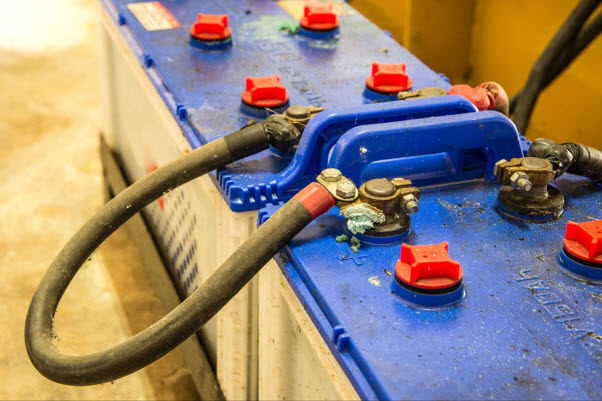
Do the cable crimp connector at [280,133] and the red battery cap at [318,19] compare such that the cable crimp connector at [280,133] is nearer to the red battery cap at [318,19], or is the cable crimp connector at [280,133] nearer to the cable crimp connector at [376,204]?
the cable crimp connector at [376,204]

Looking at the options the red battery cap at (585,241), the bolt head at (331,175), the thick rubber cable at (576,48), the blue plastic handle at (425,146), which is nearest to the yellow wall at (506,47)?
the thick rubber cable at (576,48)

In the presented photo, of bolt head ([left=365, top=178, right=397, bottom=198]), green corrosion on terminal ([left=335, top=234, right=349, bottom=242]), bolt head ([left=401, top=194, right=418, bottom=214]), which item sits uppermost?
bolt head ([left=365, top=178, right=397, bottom=198])

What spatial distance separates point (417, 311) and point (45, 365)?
0.47 m

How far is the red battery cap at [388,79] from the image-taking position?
126cm

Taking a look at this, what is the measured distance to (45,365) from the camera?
87 centimetres

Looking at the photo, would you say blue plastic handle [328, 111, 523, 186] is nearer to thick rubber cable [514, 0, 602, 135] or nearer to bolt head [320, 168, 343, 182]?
→ bolt head [320, 168, 343, 182]

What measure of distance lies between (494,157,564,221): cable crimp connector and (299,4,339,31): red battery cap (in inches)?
25.8

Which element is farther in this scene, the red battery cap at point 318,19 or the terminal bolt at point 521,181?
the red battery cap at point 318,19

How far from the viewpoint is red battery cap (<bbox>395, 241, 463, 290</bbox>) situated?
2.68 ft

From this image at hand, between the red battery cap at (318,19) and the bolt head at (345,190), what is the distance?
0.67 meters

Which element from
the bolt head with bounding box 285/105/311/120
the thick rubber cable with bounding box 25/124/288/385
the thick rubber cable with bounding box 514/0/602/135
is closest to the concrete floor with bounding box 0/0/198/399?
the thick rubber cable with bounding box 25/124/288/385

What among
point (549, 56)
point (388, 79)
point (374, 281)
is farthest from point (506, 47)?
point (374, 281)

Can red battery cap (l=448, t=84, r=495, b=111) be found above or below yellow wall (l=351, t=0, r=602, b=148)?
above

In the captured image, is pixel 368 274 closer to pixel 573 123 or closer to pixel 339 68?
pixel 339 68
